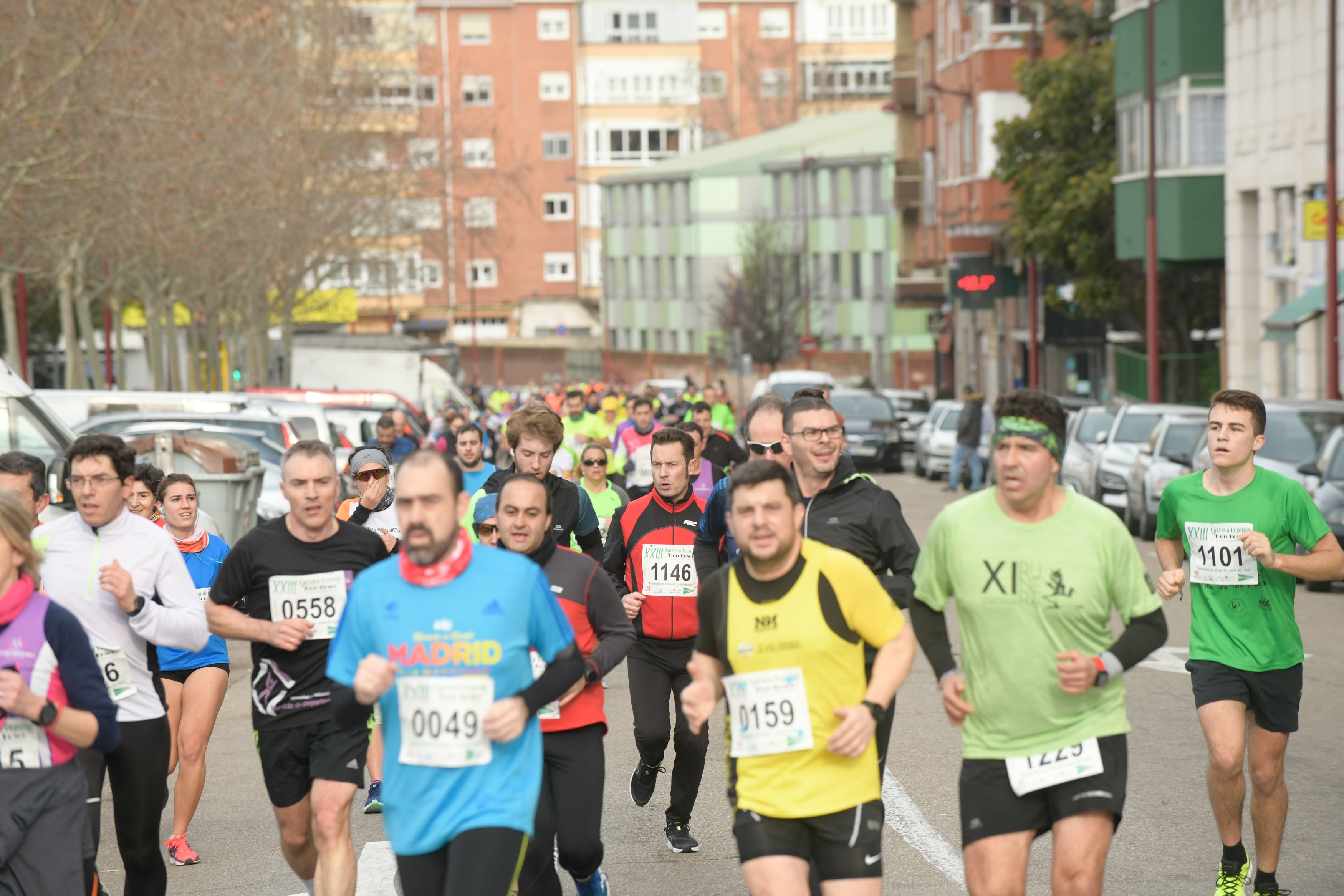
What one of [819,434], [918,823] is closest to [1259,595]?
[819,434]

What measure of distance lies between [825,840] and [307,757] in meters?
2.23

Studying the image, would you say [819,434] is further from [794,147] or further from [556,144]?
[556,144]

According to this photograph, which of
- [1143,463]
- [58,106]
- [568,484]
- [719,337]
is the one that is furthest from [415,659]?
[719,337]

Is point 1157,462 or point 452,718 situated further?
point 1157,462

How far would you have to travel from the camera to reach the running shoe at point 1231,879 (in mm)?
7113

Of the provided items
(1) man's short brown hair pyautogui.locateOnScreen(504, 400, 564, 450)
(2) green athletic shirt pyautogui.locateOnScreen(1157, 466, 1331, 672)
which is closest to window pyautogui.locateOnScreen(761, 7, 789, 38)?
(1) man's short brown hair pyautogui.locateOnScreen(504, 400, 564, 450)

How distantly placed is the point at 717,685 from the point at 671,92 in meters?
103

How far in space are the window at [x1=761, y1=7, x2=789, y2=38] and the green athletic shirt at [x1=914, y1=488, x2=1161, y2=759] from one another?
104m

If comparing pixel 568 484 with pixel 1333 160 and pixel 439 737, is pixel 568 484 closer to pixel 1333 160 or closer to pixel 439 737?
pixel 439 737

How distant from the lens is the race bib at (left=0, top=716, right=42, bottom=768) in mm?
5516

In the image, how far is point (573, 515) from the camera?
8.52m

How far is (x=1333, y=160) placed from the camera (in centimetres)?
2784

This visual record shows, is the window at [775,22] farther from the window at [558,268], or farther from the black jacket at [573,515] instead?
the black jacket at [573,515]

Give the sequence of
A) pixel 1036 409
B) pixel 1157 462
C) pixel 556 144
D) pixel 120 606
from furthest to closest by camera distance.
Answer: pixel 556 144 → pixel 1157 462 → pixel 120 606 → pixel 1036 409
